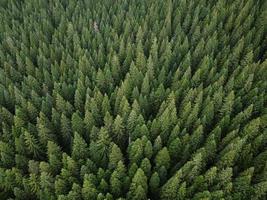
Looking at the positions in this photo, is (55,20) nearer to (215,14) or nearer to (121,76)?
(121,76)

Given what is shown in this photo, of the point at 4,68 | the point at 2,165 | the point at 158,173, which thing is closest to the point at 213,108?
the point at 158,173

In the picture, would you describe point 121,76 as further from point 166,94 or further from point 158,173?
point 158,173

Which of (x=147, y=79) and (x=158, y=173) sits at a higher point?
(x=147, y=79)

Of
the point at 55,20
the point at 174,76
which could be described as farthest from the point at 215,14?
the point at 55,20

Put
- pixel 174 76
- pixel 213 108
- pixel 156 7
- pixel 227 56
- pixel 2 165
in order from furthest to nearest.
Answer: pixel 156 7 < pixel 227 56 < pixel 174 76 < pixel 213 108 < pixel 2 165

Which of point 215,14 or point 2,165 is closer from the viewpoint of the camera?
point 2,165

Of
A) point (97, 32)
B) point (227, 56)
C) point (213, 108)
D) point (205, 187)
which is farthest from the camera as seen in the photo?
point (97, 32)

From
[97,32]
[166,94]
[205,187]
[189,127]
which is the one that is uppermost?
[97,32]
